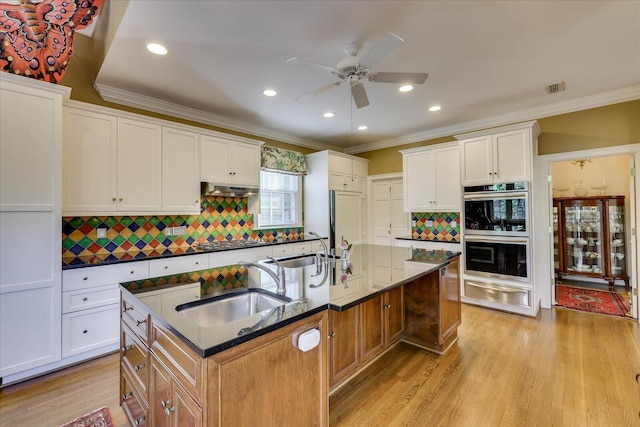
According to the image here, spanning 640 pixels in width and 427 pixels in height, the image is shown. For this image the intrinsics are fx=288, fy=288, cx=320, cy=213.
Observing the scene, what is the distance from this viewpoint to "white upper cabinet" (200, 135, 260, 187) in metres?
3.61

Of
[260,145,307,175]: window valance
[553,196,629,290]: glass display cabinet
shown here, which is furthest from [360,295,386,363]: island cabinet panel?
[553,196,629,290]: glass display cabinet

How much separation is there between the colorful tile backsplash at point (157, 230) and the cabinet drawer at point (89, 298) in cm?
61

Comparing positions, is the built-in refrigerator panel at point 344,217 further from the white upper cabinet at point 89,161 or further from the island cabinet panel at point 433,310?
the white upper cabinet at point 89,161

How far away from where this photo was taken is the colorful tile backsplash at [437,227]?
464cm

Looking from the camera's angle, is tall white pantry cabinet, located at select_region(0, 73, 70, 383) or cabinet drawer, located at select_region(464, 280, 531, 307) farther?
cabinet drawer, located at select_region(464, 280, 531, 307)

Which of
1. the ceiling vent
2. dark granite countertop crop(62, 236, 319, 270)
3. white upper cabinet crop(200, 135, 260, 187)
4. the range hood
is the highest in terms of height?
the ceiling vent

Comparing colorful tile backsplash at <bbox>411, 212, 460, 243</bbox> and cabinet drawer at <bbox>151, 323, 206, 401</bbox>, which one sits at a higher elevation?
colorful tile backsplash at <bbox>411, 212, 460, 243</bbox>

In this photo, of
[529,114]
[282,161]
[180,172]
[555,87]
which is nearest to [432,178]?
[529,114]

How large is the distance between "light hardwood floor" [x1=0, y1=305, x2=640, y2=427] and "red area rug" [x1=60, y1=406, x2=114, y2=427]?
6cm

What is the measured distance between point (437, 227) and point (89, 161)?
473 cm

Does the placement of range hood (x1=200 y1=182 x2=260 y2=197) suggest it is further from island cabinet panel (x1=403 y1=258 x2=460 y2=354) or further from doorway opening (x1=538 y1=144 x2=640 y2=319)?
doorway opening (x1=538 y1=144 x2=640 y2=319)

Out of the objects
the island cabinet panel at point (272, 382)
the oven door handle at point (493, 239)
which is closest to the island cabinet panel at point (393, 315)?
the island cabinet panel at point (272, 382)

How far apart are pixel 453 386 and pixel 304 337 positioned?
1.59 m

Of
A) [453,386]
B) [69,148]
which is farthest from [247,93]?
[453,386]
